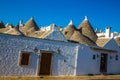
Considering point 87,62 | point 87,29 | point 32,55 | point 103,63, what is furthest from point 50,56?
point 87,29

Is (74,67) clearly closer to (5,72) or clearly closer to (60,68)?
(60,68)

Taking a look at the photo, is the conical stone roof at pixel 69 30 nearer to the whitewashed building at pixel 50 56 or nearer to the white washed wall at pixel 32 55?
the whitewashed building at pixel 50 56

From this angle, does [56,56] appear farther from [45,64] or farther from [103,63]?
[103,63]

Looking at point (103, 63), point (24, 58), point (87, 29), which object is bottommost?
point (103, 63)

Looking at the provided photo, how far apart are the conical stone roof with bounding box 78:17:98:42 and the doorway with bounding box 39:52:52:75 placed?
9814 mm

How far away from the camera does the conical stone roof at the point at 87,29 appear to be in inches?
1023

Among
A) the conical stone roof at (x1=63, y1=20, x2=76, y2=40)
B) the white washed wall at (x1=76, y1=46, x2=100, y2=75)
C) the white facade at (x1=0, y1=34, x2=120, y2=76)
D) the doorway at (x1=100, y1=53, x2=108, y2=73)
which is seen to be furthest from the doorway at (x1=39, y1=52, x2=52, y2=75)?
the conical stone roof at (x1=63, y1=20, x2=76, y2=40)

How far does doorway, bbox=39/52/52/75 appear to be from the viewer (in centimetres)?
1680

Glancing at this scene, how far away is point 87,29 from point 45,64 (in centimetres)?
1144

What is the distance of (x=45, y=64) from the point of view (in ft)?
56.0

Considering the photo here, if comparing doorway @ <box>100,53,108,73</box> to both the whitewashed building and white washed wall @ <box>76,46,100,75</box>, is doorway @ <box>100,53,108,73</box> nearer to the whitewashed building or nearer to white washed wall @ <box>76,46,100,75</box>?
the whitewashed building

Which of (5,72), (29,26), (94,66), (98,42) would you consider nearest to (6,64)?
(5,72)

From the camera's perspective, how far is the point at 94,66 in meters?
20.6

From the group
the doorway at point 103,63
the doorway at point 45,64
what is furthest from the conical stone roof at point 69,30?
the doorway at point 45,64
